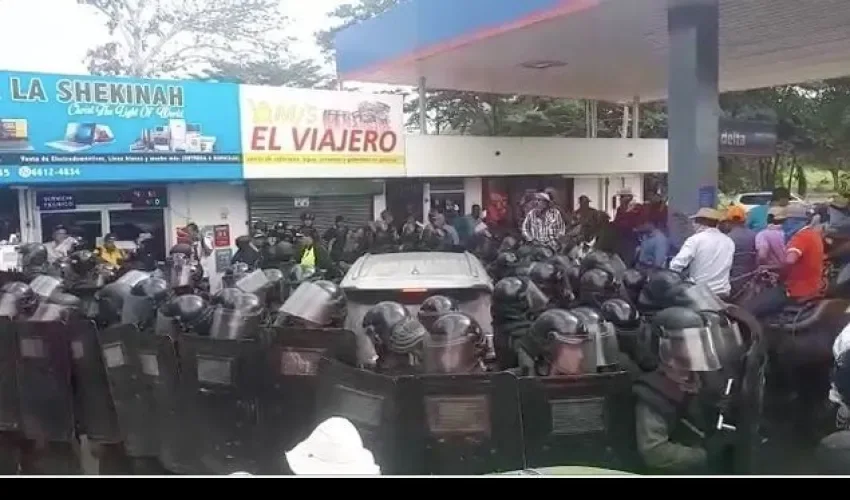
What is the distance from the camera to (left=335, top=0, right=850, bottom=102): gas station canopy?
1.75m

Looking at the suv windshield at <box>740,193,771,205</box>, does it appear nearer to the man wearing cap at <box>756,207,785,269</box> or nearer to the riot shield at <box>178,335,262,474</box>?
the man wearing cap at <box>756,207,785,269</box>

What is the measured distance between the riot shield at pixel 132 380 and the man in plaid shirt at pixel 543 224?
3.29 feet

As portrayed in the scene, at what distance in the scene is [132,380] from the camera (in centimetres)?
175

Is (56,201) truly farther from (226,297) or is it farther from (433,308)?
(433,308)

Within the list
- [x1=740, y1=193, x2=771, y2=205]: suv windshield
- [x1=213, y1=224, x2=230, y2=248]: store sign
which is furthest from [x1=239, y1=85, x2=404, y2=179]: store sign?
[x1=740, y1=193, x2=771, y2=205]: suv windshield

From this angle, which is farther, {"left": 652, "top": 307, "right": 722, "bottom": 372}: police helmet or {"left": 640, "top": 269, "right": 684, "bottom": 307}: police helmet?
{"left": 640, "top": 269, "right": 684, "bottom": 307}: police helmet

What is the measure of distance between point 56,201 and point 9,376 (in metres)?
0.44

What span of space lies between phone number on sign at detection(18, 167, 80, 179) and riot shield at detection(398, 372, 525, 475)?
2.93 feet

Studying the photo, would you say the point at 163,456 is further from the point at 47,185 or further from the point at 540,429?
the point at 540,429

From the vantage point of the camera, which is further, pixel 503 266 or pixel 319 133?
pixel 503 266

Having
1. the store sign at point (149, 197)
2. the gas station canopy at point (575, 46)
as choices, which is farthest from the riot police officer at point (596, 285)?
the store sign at point (149, 197)

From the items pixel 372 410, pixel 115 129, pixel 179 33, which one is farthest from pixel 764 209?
pixel 115 129

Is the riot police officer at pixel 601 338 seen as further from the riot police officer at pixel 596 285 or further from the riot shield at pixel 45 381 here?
the riot shield at pixel 45 381

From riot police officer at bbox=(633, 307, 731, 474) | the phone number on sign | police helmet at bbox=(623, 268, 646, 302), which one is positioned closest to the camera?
riot police officer at bbox=(633, 307, 731, 474)
